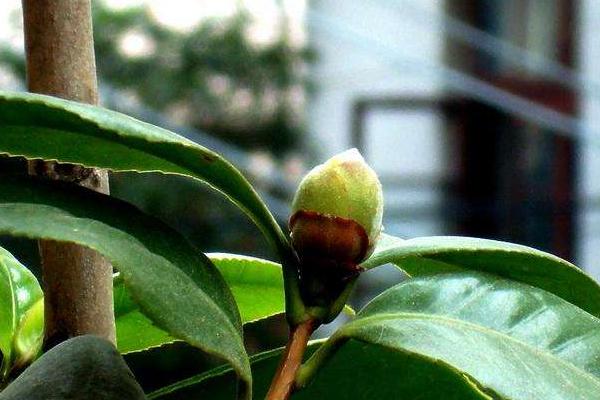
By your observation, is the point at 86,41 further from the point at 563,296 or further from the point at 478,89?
the point at 478,89

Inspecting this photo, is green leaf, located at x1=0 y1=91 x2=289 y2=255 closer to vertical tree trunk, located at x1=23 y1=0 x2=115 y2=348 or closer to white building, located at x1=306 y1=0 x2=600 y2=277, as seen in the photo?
vertical tree trunk, located at x1=23 y1=0 x2=115 y2=348

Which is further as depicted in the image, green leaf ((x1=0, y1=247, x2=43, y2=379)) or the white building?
the white building

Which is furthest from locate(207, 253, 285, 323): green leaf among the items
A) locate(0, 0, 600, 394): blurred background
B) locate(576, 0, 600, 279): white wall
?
locate(576, 0, 600, 279): white wall

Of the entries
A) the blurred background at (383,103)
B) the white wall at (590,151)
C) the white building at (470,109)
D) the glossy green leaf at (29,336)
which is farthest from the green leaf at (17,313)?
the white wall at (590,151)

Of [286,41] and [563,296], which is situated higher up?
[563,296]

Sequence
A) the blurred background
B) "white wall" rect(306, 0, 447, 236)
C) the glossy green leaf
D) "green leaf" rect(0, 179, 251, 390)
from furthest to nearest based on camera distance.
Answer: "white wall" rect(306, 0, 447, 236) < the blurred background < the glossy green leaf < "green leaf" rect(0, 179, 251, 390)

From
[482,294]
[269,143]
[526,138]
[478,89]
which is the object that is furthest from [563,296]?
[526,138]
